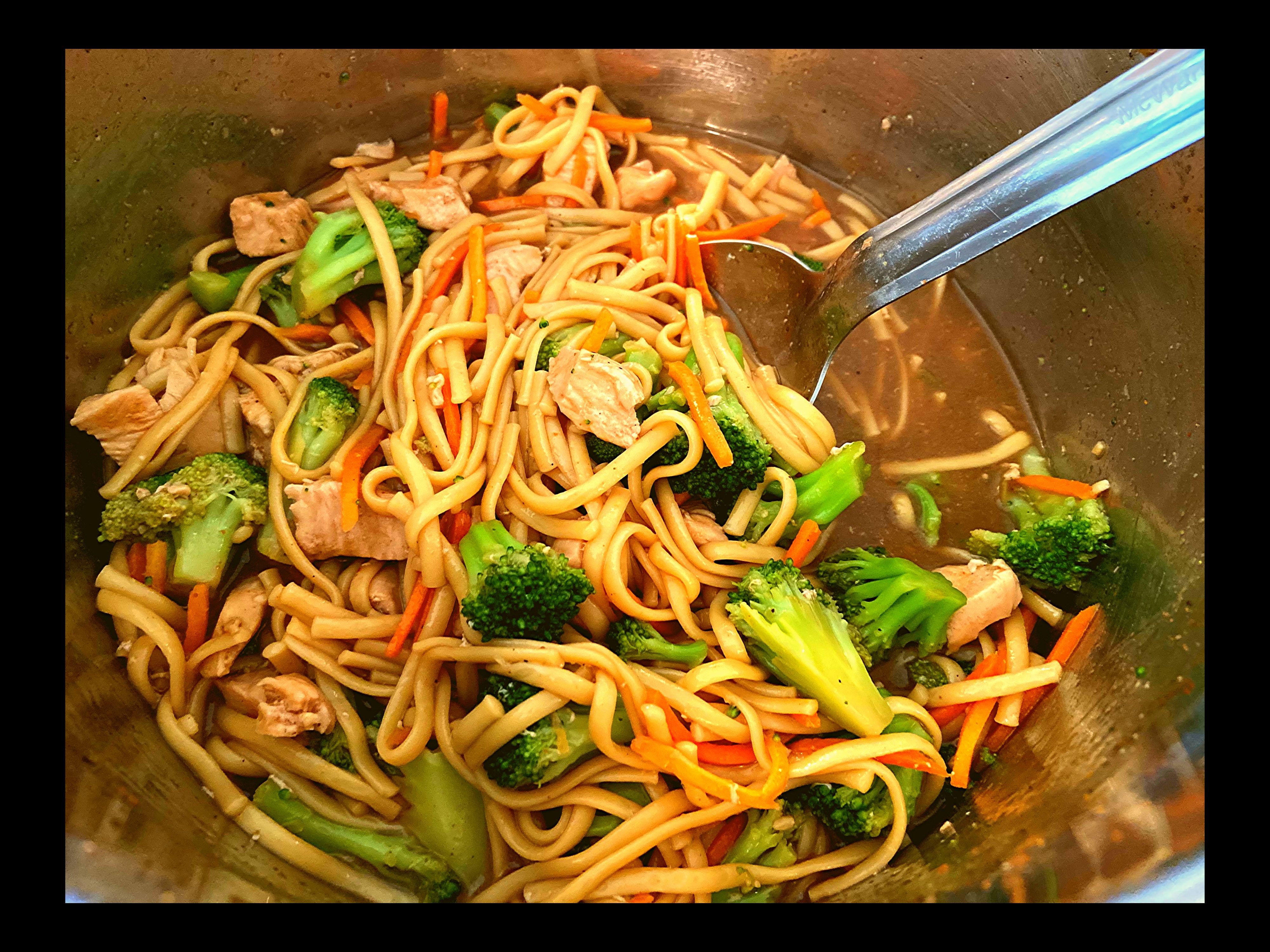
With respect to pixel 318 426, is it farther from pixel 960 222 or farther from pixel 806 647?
pixel 960 222

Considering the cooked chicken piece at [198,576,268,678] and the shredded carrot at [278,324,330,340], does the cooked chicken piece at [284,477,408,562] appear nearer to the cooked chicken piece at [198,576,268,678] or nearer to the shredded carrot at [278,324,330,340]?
the cooked chicken piece at [198,576,268,678]

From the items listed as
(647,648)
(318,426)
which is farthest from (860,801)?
(318,426)

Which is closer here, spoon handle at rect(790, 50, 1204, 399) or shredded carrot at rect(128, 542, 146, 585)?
spoon handle at rect(790, 50, 1204, 399)

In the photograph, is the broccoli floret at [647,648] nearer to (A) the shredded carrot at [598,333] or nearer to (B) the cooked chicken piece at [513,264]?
(A) the shredded carrot at [598,333]

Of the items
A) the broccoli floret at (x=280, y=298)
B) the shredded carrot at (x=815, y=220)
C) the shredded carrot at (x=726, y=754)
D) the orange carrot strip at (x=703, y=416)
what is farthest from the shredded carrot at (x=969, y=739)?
the broccoli floret at (x=280, y=298)

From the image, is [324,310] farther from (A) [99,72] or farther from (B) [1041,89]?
(B) [1041,89]

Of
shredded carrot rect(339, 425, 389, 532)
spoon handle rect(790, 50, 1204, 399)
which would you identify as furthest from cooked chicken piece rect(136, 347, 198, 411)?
spoon handle rect(790, 50, 1204, 399)
